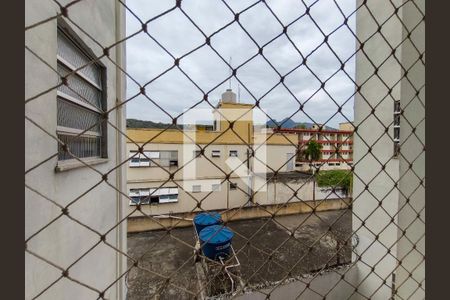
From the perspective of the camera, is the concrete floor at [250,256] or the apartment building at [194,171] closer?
the concrete floor at [250,256]

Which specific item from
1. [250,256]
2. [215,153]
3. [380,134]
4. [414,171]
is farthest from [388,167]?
[215,153]

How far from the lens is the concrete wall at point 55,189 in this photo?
667 mm

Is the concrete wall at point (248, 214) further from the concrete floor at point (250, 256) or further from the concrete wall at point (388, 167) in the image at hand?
the concrete wall at point (388, 167)

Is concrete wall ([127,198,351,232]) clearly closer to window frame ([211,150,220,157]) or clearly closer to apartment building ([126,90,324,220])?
apartment building ([126,90,324,220])

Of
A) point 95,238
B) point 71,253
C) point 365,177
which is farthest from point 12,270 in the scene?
point 365,177

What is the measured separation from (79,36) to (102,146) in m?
0.73

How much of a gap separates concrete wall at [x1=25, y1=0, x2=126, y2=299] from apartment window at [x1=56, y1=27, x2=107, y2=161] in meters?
0.07

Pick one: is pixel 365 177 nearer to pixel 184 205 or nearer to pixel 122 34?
pixel 122 34

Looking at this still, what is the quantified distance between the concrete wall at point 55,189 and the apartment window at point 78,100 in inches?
2.9

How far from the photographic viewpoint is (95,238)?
128 centimetres

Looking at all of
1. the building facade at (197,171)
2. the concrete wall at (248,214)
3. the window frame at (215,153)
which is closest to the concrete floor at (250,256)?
the concrete wall at (248,214)

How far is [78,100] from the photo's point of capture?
115 centimetres

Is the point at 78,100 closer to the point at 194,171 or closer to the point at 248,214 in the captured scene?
the point at 248,214

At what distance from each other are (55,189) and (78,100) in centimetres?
53
